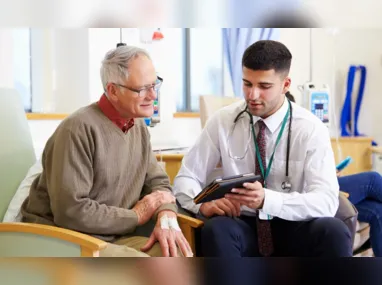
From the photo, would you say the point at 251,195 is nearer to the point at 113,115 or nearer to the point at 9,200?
the point at 113,115

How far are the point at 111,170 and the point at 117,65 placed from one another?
22 centimetres

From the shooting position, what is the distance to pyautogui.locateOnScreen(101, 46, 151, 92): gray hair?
87cm

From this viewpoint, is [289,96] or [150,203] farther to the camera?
[150,203]

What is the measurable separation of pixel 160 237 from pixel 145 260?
543 millimetres

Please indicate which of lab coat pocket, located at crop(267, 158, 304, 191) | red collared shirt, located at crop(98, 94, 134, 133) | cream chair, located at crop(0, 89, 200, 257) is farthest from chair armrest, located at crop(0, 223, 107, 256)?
lab coat pocket, located at crop(267, 158, 304, 191)

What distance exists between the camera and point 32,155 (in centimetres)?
105

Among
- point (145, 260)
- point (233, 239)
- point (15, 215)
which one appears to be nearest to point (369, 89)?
point (233, 239)

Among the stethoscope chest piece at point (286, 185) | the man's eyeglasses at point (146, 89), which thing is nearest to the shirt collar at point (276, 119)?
the stethoscope chest piece at point (286, 185)

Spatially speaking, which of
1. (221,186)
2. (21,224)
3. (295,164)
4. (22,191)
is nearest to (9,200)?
(22,191)

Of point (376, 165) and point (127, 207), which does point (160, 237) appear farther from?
point (376, 165)

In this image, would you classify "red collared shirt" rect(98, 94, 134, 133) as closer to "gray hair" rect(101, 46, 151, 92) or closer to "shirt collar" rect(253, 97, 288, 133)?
"gray hair" rect(101, 46, 151, 92)

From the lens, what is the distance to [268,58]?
2.68 ft

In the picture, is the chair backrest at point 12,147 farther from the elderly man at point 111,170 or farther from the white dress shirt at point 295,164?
the white dress shirt at point 295,164

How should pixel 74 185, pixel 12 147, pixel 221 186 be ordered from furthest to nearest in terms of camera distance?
pixel 12 147, pixel 74 185, pixel 221 186
